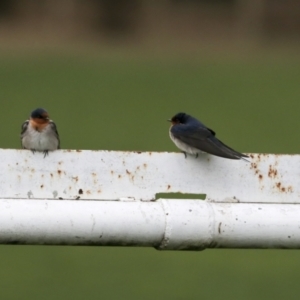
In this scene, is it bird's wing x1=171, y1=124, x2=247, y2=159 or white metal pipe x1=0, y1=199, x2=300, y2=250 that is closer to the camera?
white metal pipe x1=0, y1=199, x2=300, y2=250

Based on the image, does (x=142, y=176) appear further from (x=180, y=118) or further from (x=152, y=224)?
(x=180, y=118)

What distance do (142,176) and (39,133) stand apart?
8.02 feet

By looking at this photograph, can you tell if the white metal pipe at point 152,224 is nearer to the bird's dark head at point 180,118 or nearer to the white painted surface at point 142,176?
the white painted surface at point 142,176

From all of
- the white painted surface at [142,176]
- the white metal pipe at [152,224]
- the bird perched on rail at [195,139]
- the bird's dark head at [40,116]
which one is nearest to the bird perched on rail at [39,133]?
the bird's dark head at [40,116]

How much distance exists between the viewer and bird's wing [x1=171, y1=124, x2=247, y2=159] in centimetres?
458

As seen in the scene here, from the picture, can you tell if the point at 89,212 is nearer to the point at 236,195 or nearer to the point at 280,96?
the point at 236,195

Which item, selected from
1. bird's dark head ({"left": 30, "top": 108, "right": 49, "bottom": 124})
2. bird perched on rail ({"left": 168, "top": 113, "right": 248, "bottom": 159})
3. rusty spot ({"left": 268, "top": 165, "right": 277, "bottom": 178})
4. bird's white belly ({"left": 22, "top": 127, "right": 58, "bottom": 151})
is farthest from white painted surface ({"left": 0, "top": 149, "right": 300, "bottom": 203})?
bird's dark head ({"left": 30, "top": 108, "right": 49, "bottom": 124})

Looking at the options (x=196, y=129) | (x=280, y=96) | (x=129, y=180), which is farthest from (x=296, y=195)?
(x=280, y=96)

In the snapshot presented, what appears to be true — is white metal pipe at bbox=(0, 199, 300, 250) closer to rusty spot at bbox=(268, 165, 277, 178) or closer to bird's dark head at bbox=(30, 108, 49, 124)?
rusty spot at bbox=(268, 165, 277, 178)

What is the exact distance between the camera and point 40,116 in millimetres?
6570

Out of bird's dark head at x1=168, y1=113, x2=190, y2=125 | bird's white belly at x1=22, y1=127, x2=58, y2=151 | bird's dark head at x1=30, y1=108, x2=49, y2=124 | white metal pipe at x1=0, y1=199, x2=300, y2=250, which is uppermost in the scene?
bird's dark head at x1=168, y1=113, x2=190, y2=125

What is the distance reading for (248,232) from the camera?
374 cm

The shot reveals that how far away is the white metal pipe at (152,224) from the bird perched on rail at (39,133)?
215cm

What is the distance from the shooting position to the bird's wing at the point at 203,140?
4.58 m
